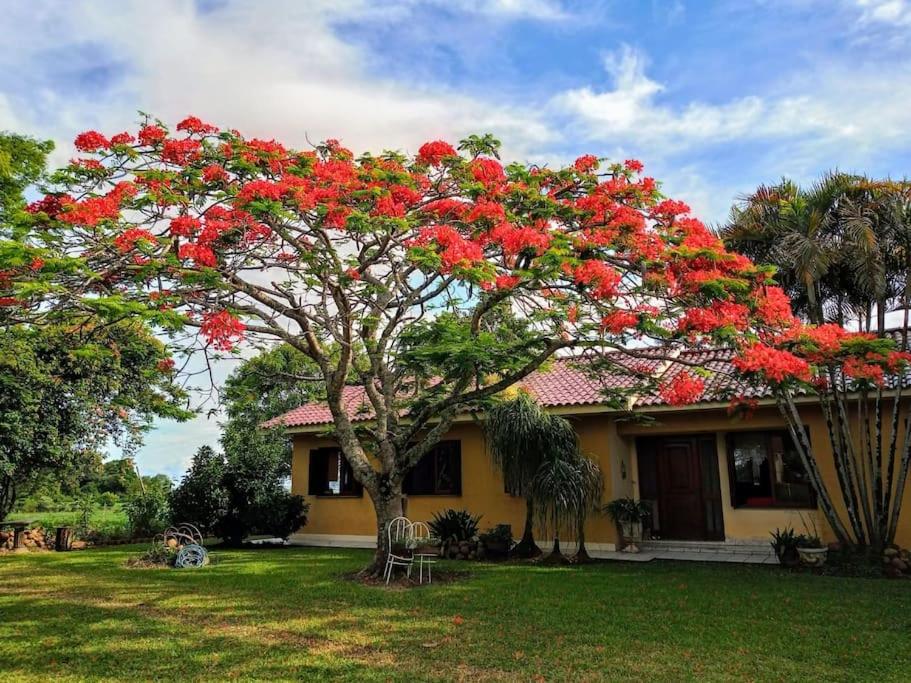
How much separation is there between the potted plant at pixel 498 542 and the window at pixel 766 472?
189 inches

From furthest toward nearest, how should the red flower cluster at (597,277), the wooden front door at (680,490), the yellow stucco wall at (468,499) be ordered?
the wooden front door at (680,490), the yellow stucco wall at (468,499), the red flower cluster at (597,277)

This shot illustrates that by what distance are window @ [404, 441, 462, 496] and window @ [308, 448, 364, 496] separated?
1793 mm

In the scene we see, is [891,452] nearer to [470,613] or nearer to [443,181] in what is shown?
[470,613]

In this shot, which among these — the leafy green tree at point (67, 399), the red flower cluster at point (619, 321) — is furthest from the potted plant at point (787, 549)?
the leafy green tree at point (67, 399)

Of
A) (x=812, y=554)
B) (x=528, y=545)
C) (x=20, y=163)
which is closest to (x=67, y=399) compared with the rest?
(x=20, y=163)

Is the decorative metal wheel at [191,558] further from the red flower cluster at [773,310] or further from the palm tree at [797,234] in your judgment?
the palm tree at [797,234]

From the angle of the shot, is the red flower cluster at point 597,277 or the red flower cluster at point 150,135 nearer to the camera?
the red flower cluster at point 597,277

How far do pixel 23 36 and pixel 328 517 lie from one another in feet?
39.2

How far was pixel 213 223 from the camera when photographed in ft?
25.0

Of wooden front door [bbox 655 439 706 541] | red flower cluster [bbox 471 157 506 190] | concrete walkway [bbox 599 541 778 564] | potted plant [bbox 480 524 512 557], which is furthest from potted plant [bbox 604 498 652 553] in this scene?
red flower cluster [bbox 471 157 506 190]

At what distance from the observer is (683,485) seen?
13.6 m

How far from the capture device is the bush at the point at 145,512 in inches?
672

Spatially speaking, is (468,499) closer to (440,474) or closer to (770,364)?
(440,474)

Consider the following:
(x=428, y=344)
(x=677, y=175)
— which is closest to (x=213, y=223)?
(x=428, y=344)
